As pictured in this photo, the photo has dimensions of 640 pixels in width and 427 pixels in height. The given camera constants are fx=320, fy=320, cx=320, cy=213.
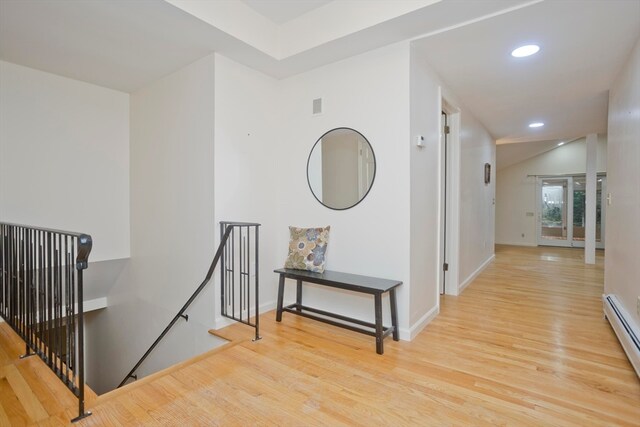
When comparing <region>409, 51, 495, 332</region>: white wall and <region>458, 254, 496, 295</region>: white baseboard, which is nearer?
<region>409, 51, 495, 332</region>: white wall

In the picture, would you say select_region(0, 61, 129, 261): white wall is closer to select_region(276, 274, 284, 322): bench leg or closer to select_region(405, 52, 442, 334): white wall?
select_region(276, 274, 284, 322): bench leg

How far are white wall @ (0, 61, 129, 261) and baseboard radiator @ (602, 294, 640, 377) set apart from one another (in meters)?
4.96

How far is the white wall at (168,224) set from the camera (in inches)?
120

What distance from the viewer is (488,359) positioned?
7.84 feet

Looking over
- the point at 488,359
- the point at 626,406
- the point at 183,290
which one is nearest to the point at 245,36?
the point at 183,290

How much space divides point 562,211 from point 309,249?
27.9 ft

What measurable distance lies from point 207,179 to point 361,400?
87.6 inches

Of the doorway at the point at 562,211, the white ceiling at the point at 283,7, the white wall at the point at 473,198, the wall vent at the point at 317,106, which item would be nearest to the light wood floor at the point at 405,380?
the white wall at the point at 473,198

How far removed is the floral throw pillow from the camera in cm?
304

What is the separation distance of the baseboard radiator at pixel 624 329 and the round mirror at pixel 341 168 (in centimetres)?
217

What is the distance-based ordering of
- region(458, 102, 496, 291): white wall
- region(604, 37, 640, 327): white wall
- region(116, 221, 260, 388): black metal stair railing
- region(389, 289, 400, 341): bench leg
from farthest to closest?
region(458, 102, 496, 291): white wall, region(116, 221, 260, 388): black metal stair railing, region(389, 289, 400, 341): bench leg, region(604, 37, 640, 327): white wall

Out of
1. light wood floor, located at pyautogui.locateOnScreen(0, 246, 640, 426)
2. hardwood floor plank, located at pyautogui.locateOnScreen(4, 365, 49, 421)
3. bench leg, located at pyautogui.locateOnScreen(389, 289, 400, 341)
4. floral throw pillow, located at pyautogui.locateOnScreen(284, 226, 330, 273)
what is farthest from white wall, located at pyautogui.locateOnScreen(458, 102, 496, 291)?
hardwood floor plank, located at pyautogui.locateOnScreen(4, 365, 49, 421)

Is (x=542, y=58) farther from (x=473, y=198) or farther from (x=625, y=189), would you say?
(x=473, y=198)

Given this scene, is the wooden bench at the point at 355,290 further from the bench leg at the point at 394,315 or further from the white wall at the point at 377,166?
the white wall at the point at 377,166
